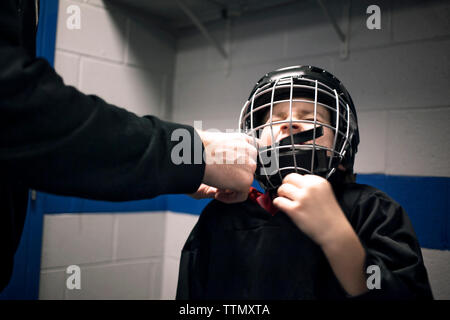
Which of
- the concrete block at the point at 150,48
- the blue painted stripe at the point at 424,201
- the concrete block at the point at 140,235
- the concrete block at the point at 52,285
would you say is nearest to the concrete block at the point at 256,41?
the concrete block at the point at 150,48

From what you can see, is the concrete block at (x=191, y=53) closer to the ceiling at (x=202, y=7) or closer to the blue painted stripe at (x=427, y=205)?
the ceiling at (x=202, y=7)

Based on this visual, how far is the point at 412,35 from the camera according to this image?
1135 millimetres

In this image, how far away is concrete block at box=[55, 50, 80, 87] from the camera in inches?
58.4

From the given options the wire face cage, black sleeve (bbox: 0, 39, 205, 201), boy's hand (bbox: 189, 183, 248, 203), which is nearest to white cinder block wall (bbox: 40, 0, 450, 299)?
the wire face cage

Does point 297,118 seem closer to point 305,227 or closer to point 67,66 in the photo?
point 305,227

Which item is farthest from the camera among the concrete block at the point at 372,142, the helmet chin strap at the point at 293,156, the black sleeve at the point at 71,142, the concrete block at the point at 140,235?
the concrete block at the point at 140,235

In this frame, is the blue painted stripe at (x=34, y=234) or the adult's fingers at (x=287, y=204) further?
the blue painted stripe at (x=34, y=234)

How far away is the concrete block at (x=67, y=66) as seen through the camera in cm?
Answer: 148

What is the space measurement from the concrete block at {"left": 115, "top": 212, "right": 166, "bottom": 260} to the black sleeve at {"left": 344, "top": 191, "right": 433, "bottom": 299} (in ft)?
4.02

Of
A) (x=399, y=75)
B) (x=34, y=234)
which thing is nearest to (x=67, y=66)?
(x=34, y=234)

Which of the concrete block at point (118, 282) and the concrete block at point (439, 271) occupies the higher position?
the concrete block at point (439, 271)

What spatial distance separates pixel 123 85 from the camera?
5.57 feet

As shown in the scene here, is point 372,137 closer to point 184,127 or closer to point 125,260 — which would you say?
point 184,127

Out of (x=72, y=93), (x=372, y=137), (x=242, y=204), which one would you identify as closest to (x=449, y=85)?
(x=372, y=137)
